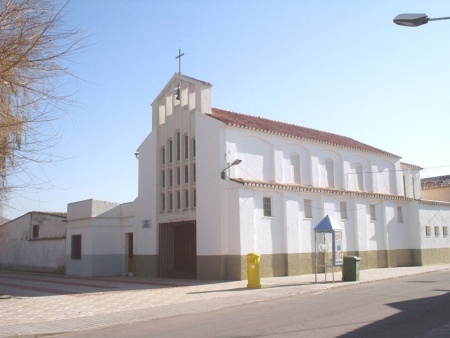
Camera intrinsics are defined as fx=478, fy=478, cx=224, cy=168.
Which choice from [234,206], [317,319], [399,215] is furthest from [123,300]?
[399,215]

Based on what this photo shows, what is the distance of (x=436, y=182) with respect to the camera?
4619 centimetres

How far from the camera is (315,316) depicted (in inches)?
471

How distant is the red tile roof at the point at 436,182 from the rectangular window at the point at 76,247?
32.5 meters

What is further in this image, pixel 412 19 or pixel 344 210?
pixel 344 210

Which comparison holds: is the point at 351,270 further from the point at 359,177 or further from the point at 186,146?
the point at 359,177

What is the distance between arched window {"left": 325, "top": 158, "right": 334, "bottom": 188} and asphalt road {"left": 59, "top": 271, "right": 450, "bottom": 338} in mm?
14169

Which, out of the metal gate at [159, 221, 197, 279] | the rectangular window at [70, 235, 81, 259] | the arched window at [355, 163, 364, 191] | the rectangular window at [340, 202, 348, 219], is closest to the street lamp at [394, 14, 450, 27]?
the metal gate at [159, 221, 197, 279]

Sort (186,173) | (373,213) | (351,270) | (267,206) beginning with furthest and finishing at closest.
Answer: (373,213) < (186,173) < (267,206) < (351,270)

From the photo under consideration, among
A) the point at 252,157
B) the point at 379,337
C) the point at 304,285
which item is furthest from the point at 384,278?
the point at 379,337

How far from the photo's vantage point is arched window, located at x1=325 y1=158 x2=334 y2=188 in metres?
30.1

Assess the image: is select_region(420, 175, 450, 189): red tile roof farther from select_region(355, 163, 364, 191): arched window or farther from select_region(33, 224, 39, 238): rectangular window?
select_region(33, 224, 39, 238): rectangular window

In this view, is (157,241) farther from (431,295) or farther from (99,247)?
(431,295)

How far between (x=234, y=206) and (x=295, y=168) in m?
6.32

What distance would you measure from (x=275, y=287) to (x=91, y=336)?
10.5 m
